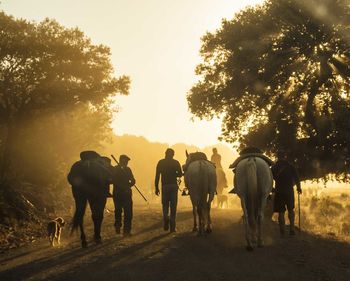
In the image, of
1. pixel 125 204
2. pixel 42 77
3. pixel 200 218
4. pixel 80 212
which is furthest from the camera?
pixel 42 77

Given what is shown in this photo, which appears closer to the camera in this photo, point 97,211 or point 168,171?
point 97,211

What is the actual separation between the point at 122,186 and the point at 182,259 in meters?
5.17

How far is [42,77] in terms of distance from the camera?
30016 millimetres

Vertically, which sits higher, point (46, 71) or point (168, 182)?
point (46, 71)

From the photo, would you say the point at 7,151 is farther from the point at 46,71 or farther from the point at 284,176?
the point at 284,176

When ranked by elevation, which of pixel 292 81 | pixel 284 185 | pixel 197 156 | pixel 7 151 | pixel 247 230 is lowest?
pixel 247 230

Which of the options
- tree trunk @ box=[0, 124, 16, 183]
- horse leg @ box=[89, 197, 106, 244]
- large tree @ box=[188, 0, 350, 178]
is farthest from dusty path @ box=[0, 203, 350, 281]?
tree trunk @ box=[0, 124, 16, 183]

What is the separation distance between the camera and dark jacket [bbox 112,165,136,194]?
1522cm

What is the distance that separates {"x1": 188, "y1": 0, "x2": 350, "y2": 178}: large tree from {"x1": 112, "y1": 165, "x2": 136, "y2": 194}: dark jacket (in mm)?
11042

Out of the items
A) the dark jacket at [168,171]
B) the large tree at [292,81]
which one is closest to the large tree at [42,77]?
the large tree at [292,81]

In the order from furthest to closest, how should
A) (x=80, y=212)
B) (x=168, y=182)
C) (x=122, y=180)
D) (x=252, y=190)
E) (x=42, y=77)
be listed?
1. (x=42, y=77)
2. (x=168, y=182)
3. (x=122, y=180)
4. (x=80, y=212)
5. (x=252, y=190)

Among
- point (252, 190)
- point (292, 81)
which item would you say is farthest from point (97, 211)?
point (292, 81)

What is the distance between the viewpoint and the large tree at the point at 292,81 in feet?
77.1

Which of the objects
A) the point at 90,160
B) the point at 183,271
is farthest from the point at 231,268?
the point at 90,160
